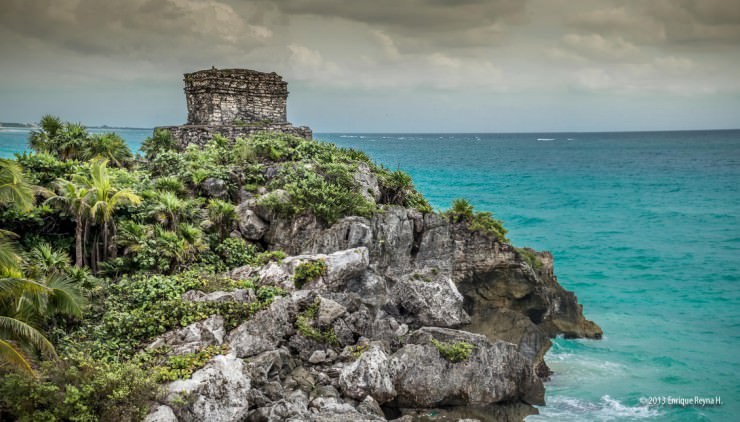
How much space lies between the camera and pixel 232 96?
2673 cm

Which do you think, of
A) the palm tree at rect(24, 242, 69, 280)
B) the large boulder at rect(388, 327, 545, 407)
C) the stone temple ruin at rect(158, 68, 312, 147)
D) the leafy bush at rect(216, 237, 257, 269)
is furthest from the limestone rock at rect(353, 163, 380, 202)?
the palm tree at rect(24, 242, 69, 280)

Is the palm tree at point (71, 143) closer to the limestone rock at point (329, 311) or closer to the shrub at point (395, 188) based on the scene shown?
the shrub at point (395, 188)

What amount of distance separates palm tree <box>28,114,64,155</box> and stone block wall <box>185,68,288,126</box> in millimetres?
6059

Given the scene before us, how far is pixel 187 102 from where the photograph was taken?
89.6ft

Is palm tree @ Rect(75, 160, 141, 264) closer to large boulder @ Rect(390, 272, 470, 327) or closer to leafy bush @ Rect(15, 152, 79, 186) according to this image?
leafy bush @ Rect(15, 152, 79, 186)

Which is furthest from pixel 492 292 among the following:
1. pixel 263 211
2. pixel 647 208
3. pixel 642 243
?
pixel 647 208

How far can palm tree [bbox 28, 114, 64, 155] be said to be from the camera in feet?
73.2

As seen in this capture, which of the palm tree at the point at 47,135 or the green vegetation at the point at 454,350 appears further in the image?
the palm tree at the point at 47,135

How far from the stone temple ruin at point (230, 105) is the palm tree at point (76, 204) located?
10.1 m

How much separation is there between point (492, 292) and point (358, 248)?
716 cm

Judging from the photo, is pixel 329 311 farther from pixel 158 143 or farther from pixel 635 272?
pixel 635 272

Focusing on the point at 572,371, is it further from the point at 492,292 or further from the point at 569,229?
the point at 569,229

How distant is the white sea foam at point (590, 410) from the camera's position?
16.7 meters

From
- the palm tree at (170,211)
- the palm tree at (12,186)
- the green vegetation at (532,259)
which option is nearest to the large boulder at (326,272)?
the palm tree at (170,211)
